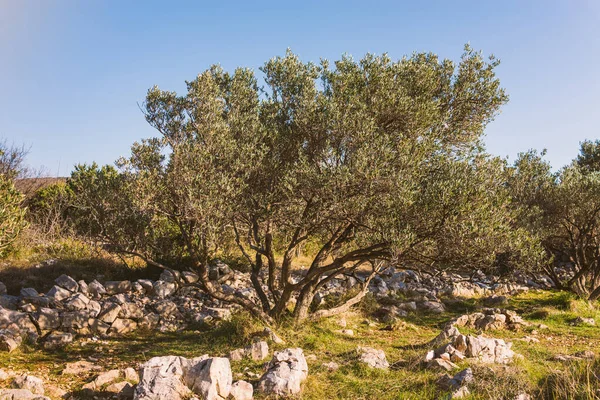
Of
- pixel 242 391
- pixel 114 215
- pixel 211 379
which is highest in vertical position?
pixel 114 215

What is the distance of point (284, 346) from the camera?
47.5 ft

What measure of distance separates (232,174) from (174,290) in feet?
33.6

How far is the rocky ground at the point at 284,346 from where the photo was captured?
10.4 meters

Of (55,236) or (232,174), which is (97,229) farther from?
(55,236)

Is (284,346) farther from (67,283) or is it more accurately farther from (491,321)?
(67,283)

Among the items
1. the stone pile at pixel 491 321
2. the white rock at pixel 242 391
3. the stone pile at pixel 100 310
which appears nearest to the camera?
the white rock at pixel 242 391

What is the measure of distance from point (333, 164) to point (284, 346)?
5.82m

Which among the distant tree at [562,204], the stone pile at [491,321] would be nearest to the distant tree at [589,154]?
the distant tree at [562,204]

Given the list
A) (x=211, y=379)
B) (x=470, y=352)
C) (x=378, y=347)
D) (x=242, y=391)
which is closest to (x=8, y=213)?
(x=211, y=379)

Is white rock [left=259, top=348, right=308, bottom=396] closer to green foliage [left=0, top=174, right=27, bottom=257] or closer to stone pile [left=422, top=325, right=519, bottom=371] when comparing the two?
stone pile [left=422, top=325, right=519, bottom=371]

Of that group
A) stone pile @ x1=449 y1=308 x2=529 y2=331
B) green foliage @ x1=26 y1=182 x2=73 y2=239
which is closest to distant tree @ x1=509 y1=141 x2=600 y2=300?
stone pile @ x1=449 y1=308 x2=529 y2=331

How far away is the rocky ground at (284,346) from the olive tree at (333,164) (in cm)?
253

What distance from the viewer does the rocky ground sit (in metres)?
10.4

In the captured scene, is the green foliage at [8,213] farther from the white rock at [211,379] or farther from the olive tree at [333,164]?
the white rock at [211,379]
